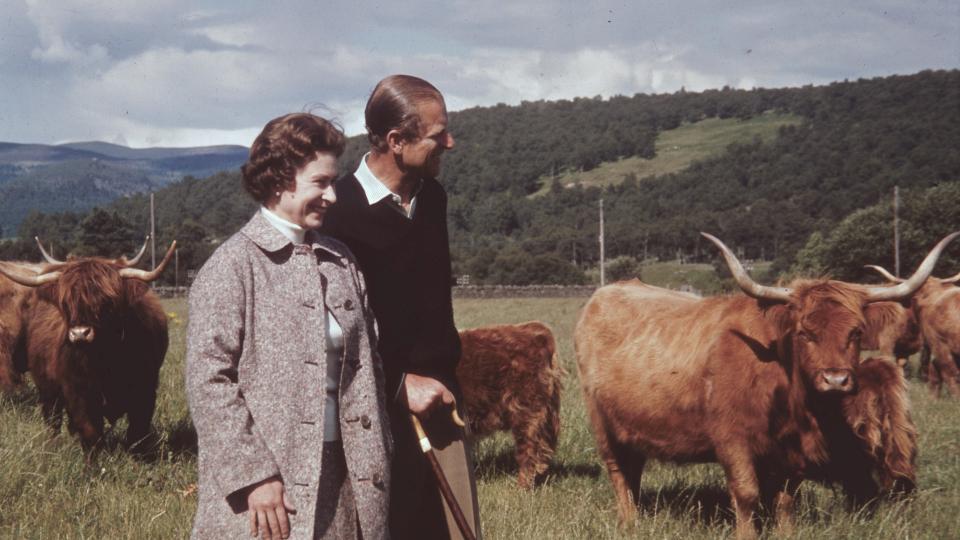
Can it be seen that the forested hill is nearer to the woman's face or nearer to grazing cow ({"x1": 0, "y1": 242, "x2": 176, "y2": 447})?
grazing cow ({"x1": 0, "y1": 242, "x2": 176, "y2": 447})

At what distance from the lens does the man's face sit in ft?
9.75

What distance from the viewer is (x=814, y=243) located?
54.7m

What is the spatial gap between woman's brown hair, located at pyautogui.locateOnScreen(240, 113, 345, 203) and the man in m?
0.35

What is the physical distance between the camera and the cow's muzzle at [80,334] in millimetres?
6434

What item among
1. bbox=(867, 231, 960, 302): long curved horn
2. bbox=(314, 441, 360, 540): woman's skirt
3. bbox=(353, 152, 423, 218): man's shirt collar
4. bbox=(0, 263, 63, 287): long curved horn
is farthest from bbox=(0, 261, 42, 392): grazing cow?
bbox=(867, 231, 960, 302): long curved horn

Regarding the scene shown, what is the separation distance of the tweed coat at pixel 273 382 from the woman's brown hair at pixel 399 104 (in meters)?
0.54

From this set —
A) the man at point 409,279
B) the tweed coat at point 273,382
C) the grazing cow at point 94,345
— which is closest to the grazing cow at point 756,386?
the man at point 409,279

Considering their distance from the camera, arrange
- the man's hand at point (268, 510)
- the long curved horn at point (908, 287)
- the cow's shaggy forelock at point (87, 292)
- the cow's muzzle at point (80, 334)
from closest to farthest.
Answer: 1. the man's hand at point (268, 510)
2. the long curved horn at point (908, 287)
3. the cow's muzzle at point (80, 334)
4. the cow's shaggy forelock at point (87, 292)

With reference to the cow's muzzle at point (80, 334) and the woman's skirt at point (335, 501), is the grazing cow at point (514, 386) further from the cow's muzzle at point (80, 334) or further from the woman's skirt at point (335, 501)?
the woman's skirt at point (335, 501)

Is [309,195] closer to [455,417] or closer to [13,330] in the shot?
[455,417]

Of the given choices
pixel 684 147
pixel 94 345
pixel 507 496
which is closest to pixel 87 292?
pixel 94 345

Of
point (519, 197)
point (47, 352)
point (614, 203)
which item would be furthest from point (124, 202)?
point (47, 352)

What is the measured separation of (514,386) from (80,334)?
3513mm

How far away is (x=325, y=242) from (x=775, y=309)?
3.51 metres
